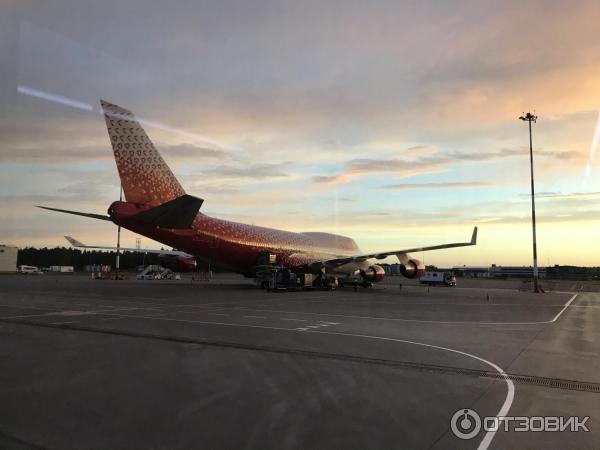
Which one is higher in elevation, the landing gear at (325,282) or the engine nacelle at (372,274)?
the engine nacelle at (372,274)

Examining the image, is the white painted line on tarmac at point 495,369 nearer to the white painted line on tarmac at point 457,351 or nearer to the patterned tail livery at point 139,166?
the white painted line on tarmac at point 457,351

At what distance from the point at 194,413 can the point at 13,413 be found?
2.21m

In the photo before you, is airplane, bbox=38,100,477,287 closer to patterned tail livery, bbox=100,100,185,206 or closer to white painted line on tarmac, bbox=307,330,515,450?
patterned tail livery, bbox=100,100,185,206

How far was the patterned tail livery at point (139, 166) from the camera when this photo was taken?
2528 centimetres

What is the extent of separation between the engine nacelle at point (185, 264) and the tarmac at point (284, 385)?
102 feet

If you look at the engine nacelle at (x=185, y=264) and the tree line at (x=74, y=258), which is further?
the tree line at (x=74, y=258)

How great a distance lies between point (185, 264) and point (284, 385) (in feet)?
131

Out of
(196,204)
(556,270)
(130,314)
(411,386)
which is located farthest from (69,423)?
(556,270)

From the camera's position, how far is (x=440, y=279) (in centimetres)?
5922

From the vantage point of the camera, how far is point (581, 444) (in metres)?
4.82

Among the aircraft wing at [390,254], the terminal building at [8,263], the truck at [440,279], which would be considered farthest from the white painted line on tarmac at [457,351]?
the terminal building at [8,263]

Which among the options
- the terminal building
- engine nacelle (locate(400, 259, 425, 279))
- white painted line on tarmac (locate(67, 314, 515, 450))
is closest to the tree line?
the terminal building

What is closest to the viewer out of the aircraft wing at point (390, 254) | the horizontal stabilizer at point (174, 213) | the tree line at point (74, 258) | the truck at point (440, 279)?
the horizontal stabilizer at point (174, 213)

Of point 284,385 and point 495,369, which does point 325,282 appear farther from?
point 284,385
